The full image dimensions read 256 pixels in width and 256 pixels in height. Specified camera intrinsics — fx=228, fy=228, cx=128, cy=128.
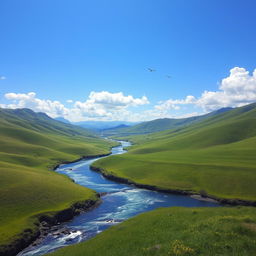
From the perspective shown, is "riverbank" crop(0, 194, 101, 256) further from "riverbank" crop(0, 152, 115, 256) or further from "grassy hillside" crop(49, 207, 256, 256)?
"grassy hillside" crop(49, 207, 256, 256)

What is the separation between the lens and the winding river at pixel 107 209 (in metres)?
53.7

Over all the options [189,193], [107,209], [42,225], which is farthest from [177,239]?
[189,193]

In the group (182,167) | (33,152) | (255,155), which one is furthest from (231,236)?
(33,152)

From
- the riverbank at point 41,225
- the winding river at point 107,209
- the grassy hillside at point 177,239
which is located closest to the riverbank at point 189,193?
the winding river at point 107,209

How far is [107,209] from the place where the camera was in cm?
7531

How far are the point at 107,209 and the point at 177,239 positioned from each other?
43085 mm

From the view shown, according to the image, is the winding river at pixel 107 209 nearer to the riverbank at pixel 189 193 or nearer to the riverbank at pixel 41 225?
the riverbank at pixel 41 225

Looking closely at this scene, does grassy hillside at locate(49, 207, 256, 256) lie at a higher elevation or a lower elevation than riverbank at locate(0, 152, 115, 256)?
higher

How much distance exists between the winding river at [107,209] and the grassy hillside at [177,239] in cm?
907

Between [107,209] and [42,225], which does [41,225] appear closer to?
[42,225]

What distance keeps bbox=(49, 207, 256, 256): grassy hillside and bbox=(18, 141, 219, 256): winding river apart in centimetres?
907

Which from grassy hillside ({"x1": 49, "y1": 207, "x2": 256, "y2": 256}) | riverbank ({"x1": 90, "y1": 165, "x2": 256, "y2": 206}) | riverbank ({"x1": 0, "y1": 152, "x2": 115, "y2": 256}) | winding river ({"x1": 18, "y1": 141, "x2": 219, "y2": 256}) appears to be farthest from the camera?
riverbank ({"x1": 90, "y1": 165, "x2": 256, "y2": 206})

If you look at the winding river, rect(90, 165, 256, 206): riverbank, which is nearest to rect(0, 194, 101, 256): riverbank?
the winding river

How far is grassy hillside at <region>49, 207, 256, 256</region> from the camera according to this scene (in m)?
30.6
